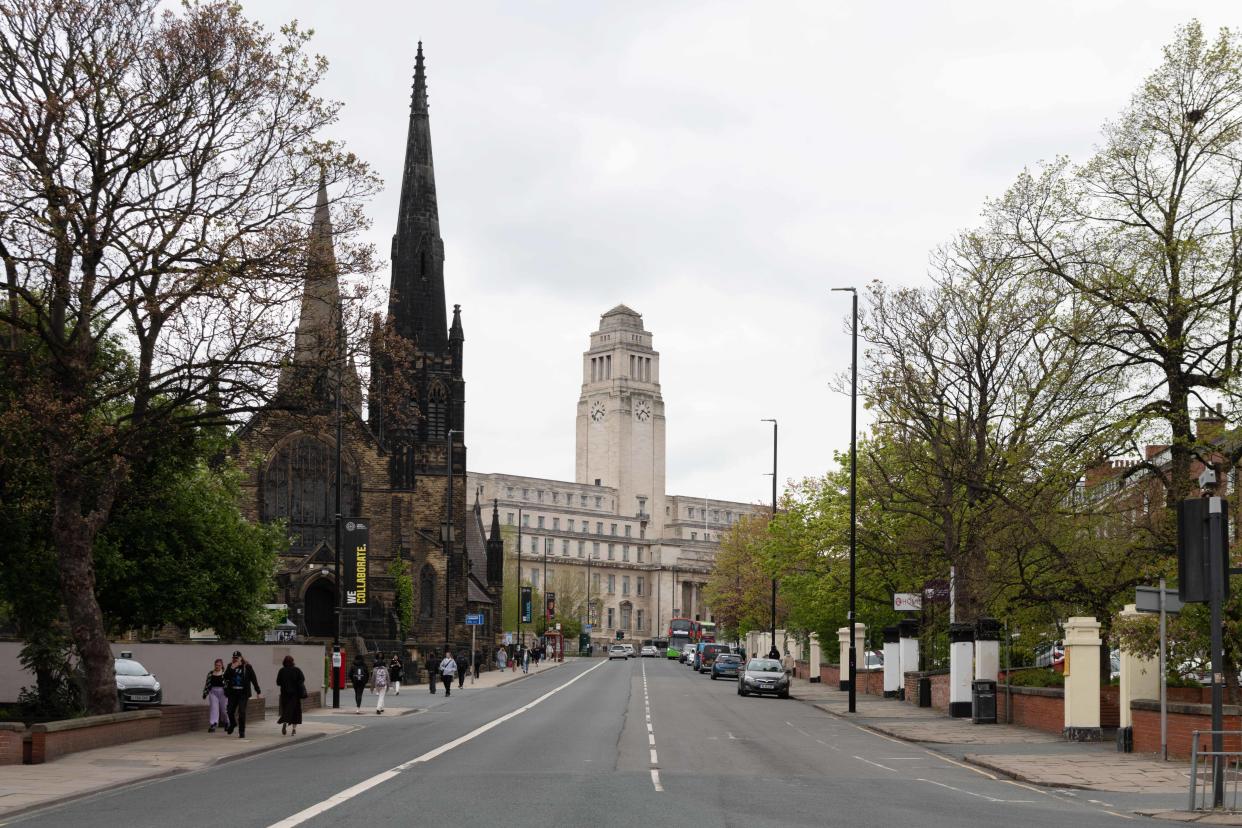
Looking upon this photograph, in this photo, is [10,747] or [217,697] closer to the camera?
Answer: [10,747]

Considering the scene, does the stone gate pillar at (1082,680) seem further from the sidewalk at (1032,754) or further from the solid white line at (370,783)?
the solid white line at (370,783)

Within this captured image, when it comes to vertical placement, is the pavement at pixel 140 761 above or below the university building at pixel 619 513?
below

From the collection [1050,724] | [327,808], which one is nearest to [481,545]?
[1050,724]

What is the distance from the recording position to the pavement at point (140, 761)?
17.2 metres

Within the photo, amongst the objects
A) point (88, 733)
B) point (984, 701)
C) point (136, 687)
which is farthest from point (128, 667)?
point (984, 701)

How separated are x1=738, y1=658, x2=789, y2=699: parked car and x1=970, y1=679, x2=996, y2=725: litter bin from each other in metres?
17.9

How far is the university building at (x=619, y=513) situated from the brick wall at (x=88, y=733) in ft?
482

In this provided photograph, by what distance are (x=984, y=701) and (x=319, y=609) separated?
47464 millimetres

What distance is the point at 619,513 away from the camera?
614ft

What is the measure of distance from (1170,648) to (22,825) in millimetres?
17433

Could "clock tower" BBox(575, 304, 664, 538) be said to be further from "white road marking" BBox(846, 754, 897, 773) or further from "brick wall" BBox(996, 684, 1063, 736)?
"white road marking" BBox(846, 754, 897, 773)

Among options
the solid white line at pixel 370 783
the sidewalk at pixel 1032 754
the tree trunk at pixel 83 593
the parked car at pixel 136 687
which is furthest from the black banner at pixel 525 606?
the tree trunk at pixel 83 593

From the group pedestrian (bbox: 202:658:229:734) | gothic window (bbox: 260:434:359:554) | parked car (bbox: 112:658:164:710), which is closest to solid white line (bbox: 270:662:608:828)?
pedestrian (bbox: 202:658:229:734)

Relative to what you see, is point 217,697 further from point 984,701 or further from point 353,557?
point 353,557
